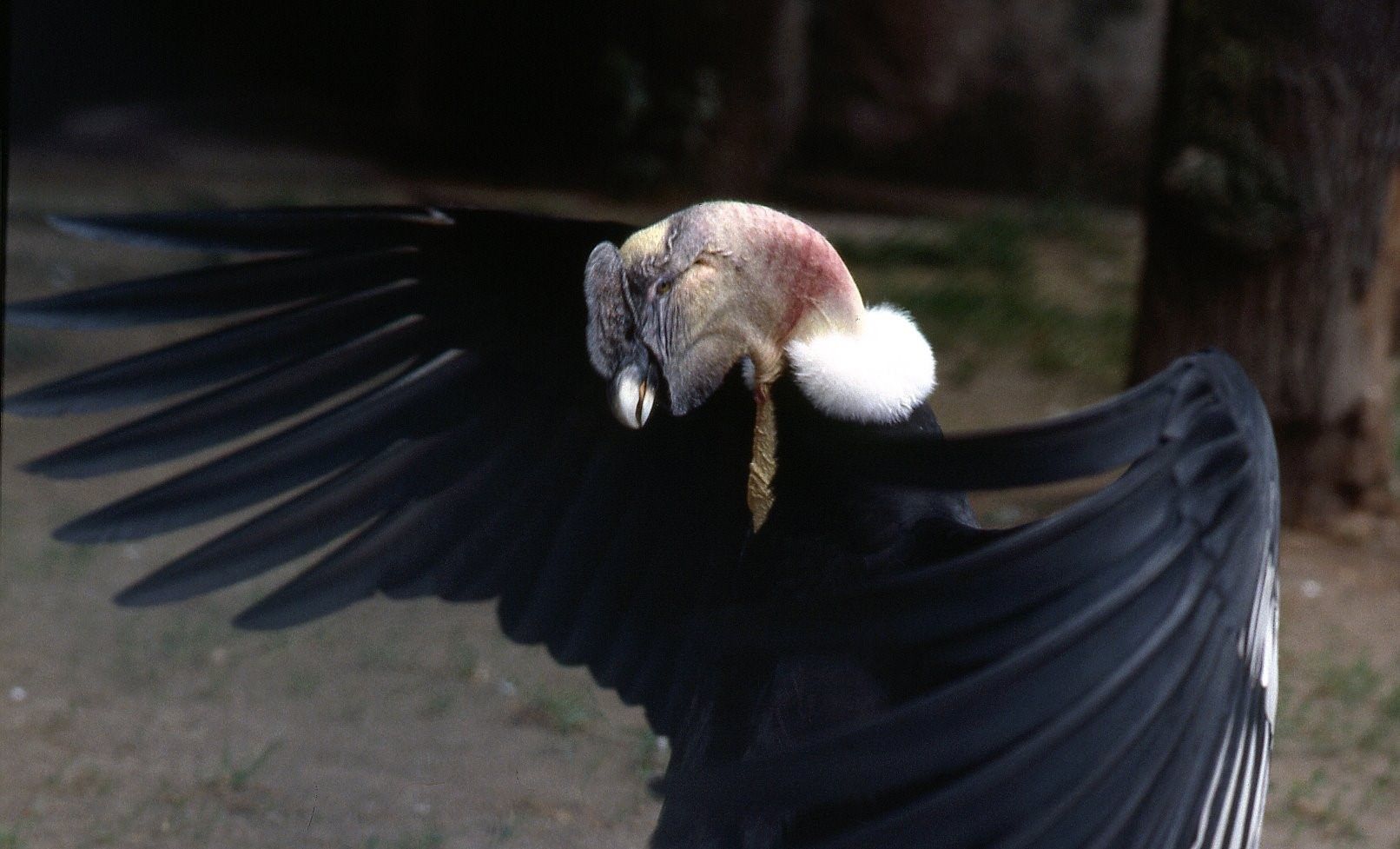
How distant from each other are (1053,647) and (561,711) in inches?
75.2

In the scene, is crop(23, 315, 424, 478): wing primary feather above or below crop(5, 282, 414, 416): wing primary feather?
below

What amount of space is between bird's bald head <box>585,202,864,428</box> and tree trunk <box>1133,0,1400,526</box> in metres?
2.63

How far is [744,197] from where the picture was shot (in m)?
7.82

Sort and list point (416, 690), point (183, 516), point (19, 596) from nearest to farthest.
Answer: point (183, 516), point (416, 690), point (19, 596)

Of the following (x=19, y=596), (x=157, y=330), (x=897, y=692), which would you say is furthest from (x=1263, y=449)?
(x=157, y=330)

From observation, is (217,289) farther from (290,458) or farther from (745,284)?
(745,284)

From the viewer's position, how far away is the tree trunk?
3.97 metres

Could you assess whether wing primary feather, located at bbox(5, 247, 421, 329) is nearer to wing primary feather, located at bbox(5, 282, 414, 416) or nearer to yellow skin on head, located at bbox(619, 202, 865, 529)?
wing primary feather, located at bbox(5, 282, 414, 416)

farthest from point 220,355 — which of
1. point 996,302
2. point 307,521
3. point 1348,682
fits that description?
point 996,302

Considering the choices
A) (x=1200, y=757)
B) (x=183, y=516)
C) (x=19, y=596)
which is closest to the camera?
(x=1200, y=757)

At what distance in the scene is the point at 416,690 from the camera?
10.2 feet

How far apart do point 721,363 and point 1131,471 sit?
631 millimetres

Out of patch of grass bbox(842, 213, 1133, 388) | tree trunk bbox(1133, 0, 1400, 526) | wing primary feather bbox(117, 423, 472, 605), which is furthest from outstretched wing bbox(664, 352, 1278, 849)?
patch of grass bbox(842, 213, 1133, 388)

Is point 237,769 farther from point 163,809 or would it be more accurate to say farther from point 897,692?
point 897,692
